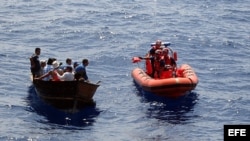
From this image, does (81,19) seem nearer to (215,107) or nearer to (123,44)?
(123,44)

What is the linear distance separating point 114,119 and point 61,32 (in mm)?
16574

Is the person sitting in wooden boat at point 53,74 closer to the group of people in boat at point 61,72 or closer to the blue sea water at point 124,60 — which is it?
the group of people in boat at point 61,72

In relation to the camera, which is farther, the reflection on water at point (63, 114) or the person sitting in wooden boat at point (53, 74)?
the person sitting in wooden boat at point (53, 74)

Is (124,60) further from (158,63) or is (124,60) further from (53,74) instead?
(53,74)

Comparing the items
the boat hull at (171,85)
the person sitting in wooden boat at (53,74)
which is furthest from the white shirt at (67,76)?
the boat hull at (171,85)

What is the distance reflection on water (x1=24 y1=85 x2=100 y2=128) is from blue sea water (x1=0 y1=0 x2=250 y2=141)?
0.04m

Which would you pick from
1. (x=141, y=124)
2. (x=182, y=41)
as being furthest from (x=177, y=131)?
(x=182, y=41)

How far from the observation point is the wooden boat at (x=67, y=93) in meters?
25.6

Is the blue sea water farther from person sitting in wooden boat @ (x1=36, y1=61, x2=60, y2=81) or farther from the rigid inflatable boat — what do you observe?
person sitting in wooden boat @ (x1=36, y1=61, x2=60, y2=81)

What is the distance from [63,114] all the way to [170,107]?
14.3 feet

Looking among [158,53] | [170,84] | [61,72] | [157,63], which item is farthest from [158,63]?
[61,72]

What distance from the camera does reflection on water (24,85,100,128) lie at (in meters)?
25.2

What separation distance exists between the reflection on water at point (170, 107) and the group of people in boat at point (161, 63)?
108 centimetres

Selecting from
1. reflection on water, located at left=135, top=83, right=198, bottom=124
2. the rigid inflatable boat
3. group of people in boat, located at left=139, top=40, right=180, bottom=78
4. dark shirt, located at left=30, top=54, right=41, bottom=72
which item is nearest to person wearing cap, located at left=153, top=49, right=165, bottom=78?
group of people in boat, located at left=139, top=40, right=180, bottom=78
